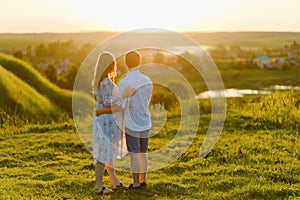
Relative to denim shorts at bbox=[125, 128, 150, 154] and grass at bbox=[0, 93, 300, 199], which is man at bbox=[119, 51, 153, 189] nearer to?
denim shorts at bbox=[125, 128, 150, 154]

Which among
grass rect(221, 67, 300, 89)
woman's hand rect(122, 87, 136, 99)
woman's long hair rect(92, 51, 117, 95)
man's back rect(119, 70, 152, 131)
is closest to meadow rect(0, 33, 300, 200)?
man's back rect(119, 70, 152, 131)

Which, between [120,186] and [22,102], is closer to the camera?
[120,186]

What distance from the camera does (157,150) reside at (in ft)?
34.0

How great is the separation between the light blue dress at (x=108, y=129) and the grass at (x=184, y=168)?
0.63 metres

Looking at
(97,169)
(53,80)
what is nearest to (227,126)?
(97,169)

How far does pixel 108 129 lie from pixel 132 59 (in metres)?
0.98

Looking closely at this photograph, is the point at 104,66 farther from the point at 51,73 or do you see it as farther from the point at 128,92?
the point at 51,73

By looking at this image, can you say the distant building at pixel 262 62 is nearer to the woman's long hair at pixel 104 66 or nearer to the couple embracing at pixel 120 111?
the couple embracing at pixel 120 111

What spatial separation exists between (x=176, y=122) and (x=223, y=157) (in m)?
5.01

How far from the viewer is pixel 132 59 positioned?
20.2 feet

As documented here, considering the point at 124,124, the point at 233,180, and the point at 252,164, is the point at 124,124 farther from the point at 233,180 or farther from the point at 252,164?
the point at 252,164

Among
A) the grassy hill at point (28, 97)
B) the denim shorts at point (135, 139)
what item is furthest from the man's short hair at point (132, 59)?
the grassy hill at point (28, 97)

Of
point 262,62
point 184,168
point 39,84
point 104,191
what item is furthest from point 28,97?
point 262,62

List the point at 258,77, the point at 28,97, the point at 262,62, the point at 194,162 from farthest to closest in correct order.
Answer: the point at 262,62, the point at 258,77, the point at 28,97, the point at 194,162
